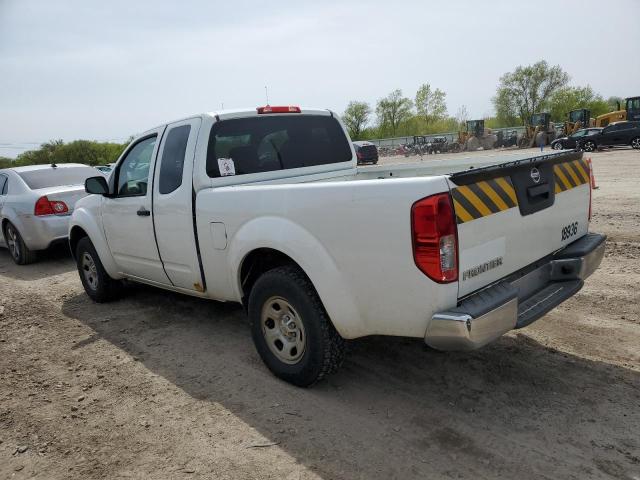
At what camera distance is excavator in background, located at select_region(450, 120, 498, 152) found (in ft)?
143

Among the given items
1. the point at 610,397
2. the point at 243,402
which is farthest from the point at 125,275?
the point at 610,397

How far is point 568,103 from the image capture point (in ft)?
211

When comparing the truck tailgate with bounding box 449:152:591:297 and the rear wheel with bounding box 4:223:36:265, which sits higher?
the truck tailgate with bounding box 449:152:591:297

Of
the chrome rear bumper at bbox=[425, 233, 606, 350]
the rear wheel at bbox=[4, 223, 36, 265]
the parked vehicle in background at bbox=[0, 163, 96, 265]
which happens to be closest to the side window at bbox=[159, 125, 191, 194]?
the chrome rear bumper at bbox=[425, 233, 606, 350]

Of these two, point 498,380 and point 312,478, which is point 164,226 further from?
point 498,380

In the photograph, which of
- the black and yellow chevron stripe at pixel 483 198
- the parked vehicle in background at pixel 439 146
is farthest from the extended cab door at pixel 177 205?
the parked vehicle in background at pixel 439 146

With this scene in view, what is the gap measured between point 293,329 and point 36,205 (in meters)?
6.31

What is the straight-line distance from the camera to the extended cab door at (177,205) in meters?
3.94

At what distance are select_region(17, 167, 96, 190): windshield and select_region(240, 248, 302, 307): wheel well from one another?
613 cm

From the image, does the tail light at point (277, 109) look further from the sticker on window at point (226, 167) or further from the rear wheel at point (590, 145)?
the rear wheel at point (590, 145)

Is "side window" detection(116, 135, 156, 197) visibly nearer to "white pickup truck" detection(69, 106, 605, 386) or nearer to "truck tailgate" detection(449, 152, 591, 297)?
"white pickup truck" detection(69, 106, 605, 386)

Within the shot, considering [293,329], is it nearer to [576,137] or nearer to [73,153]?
[576,137]

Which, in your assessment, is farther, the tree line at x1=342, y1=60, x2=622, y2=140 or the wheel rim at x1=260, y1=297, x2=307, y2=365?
the tree line at x1=342, y1=60, x2=622, y2=140

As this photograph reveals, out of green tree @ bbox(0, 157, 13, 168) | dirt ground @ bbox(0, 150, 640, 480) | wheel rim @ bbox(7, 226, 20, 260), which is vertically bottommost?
dirt ground @ bbox(0, 150, 640, 480)
